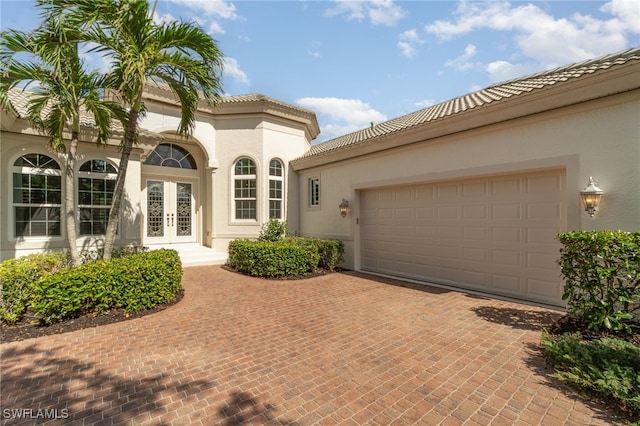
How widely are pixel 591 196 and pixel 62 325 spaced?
948 centimetres

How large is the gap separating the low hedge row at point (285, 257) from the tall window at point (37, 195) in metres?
5.20

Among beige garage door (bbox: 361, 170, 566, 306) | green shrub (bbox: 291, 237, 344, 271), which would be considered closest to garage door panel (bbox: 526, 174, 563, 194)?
beige garage door (bbox: 361, 170, 566, 306)

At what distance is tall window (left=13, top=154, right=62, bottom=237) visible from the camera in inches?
309

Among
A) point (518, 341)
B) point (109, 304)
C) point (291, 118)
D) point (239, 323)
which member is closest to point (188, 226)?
point (291, 118)

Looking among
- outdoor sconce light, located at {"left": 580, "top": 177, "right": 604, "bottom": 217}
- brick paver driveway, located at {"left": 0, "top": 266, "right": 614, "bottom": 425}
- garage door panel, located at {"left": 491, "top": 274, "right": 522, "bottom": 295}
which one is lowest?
brick paver driveway, located at {"left": 0, "top": 266, "right": 614, "bottom": 425}

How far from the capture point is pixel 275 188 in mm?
12383

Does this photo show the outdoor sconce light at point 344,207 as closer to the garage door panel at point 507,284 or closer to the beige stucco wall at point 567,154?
the beige stucco wall at point 567,154

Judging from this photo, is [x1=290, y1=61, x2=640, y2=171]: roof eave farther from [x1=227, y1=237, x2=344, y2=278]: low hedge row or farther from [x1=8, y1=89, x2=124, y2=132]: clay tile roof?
[x1=8, y1=89, x2=124, y2=132]: clay tile roof

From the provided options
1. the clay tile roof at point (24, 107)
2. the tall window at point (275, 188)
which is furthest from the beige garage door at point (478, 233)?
the clay tile roof at point (24, 107)

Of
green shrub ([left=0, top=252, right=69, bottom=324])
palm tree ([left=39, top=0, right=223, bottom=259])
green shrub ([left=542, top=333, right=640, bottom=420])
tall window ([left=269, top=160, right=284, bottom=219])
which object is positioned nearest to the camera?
→ green shrub ([left=542, top=333, right=640, bottom=420])

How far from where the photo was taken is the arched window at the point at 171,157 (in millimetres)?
11772

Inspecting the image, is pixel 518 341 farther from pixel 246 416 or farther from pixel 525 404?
pixel 246 416

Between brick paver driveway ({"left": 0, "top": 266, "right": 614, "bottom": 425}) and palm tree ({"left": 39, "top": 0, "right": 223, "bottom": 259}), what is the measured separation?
313 cm

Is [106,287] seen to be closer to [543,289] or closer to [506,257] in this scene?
[506,257]
